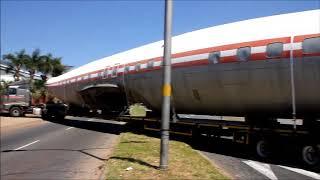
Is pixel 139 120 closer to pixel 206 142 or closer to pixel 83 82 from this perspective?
pixel 206 142

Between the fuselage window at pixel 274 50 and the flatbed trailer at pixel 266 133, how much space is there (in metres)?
2.33

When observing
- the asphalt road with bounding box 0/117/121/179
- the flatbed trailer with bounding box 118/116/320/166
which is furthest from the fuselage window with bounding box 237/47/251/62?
the asphalt road with bounding box 0/117/121/179

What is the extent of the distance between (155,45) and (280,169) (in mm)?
11595

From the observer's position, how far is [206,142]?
19297 millimetres

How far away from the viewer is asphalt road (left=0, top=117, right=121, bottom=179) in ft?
44.4

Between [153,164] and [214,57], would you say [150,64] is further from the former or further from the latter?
[153,164]

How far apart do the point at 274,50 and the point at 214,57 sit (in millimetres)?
2806

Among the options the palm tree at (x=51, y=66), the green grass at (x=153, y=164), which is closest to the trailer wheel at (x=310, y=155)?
the green grass at (x=153, y=164)

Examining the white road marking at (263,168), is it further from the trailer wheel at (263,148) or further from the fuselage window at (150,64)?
the fuselage window at (150,64)

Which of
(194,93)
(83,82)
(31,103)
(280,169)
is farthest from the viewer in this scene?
(31,103)

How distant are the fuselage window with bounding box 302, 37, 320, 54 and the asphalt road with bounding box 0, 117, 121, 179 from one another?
7.05 meters

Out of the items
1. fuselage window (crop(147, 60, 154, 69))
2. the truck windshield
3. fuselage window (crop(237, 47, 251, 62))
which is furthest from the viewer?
the truck windshield

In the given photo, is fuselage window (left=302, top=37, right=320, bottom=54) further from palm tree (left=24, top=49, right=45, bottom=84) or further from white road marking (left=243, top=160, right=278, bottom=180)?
palm tree (left=24, top=49, right=45, bottom=84)

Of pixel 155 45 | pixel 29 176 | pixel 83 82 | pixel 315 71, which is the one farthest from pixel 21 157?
pixel 83 82
